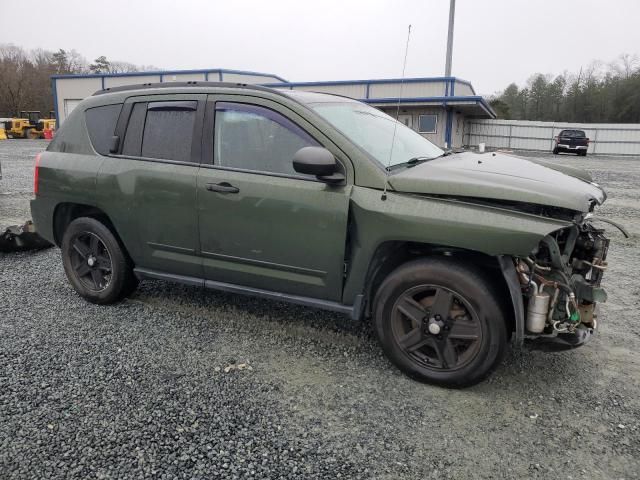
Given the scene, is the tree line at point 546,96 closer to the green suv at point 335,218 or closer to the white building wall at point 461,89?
the white building wall at point 461,89

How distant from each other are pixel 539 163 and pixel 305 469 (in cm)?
292

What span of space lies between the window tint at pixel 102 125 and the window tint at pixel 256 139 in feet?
3.64

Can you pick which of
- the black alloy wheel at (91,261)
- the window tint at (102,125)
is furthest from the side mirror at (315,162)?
the black alloy wheel at (91,261)

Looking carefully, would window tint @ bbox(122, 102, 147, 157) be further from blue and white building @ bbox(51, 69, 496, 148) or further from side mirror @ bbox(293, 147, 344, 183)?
blue and white building @ bbox(51, 69, 496, 148)

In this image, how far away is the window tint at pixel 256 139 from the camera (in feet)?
11.5

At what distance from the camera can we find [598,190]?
3.39 metres

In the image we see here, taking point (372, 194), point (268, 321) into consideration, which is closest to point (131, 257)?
point (268, 321)

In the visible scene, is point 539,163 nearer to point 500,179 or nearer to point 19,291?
point 500,179

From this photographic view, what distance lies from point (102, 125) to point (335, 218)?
2.42 metres

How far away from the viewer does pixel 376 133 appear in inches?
151

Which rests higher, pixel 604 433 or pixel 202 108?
pixel 202 108

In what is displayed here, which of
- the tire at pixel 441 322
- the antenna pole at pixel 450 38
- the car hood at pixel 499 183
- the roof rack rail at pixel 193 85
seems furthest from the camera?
the antenna pole at pixel 450 38

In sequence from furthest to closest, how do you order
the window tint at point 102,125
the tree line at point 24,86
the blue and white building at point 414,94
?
the tree line at point 24,86
the blue and white building at point 414,94
the window tint at point 102,125

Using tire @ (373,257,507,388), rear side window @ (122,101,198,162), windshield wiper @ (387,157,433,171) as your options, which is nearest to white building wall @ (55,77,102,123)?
rear side window @ (122,101,198,162)
